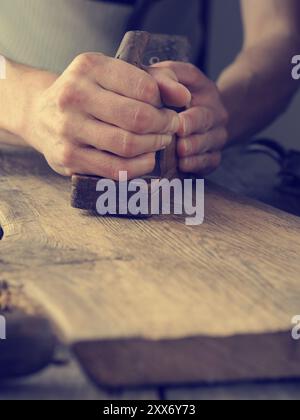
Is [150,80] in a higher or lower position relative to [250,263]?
higher

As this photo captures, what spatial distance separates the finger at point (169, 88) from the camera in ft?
3.41

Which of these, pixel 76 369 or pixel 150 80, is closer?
pixel 76 369

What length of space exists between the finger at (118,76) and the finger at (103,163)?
0.09m

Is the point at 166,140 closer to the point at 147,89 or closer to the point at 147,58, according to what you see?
the point at 147,89

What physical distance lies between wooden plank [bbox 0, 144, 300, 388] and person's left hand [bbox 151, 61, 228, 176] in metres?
0.17

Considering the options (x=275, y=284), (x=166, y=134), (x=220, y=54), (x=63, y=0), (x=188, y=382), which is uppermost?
(x=220, y=54)

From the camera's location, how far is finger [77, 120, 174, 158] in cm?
102

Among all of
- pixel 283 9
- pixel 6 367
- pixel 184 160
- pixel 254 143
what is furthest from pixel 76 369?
pixel 283 9

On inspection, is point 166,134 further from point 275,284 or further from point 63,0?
point 63,0

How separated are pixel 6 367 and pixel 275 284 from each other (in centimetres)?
30

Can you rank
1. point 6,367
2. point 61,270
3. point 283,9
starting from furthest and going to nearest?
point 283,9 < point 61,270 < point 6,367

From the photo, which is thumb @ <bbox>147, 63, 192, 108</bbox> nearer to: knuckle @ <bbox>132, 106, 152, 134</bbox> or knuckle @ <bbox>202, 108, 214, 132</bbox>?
knuckle @ <bbox>132, 106, 152, 134</bbox>

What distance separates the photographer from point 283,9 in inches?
71.6

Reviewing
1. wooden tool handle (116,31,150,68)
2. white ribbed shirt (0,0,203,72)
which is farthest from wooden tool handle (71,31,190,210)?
white ribbed shirt (0,0,203,72)
